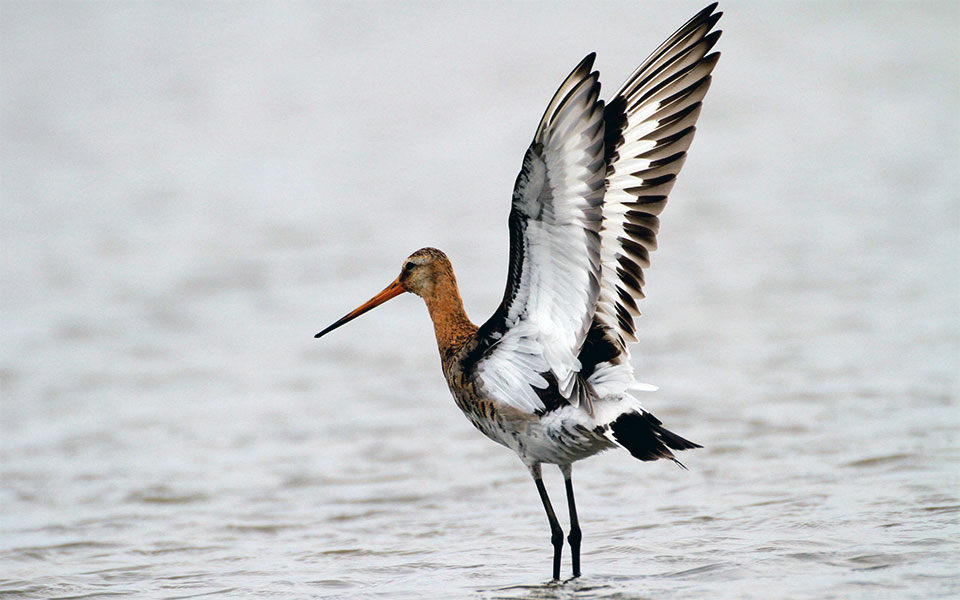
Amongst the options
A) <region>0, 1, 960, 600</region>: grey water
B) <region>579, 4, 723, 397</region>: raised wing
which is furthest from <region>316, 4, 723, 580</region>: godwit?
<region>0, 1, 960, 600</region>: grey water

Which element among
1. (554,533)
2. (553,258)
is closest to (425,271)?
(553,258)

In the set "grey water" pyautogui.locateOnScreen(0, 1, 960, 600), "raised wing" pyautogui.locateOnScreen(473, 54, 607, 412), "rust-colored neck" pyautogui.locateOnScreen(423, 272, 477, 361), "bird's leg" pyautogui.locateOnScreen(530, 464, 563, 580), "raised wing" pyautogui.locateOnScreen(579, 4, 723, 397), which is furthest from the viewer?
"grey water" pyautogui.locateOnScreen(0, 1, 960, 600)

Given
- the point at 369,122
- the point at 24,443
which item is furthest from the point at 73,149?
the point at 24,443

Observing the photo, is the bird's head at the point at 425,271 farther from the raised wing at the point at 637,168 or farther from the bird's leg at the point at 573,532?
the bird's leg at the point at 573,532

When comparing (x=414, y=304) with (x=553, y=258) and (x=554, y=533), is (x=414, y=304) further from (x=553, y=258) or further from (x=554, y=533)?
(x=553, y=258)

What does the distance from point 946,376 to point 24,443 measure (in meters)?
5.95

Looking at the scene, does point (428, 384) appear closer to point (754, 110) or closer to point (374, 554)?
point (374, 554)

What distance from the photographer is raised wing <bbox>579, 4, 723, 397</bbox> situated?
5.05 metres

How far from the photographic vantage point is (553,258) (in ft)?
15.5

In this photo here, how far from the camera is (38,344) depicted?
977 cm

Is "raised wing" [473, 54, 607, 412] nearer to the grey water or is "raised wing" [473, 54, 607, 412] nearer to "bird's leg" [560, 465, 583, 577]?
"bird's leg" [560, 465, 583, 577]

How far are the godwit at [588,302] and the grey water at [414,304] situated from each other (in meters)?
0.66

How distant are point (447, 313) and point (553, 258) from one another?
3.08ft

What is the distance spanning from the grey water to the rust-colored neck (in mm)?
1051
